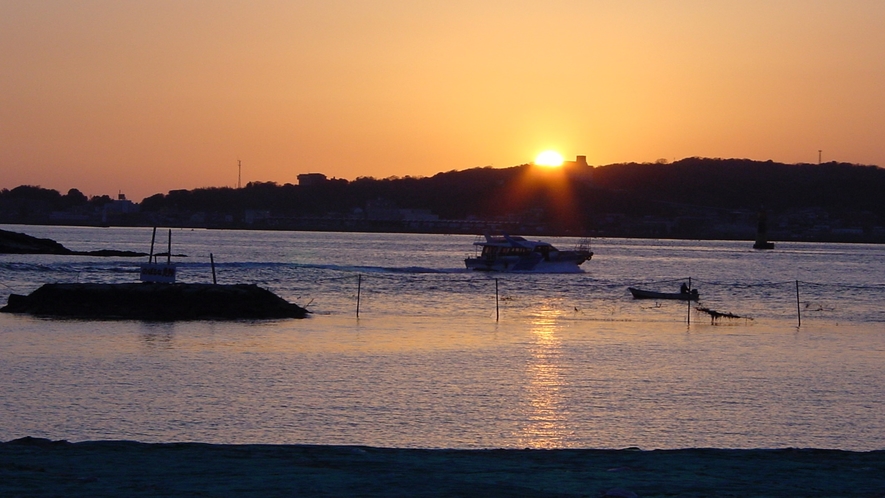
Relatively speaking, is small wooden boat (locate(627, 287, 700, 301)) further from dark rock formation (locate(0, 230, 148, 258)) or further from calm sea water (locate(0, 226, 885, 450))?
dark rock formation (locate(0, 230, 148, 258))

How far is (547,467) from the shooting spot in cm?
1021

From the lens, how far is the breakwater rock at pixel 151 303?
35.6m

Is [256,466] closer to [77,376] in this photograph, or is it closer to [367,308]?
[77,376]

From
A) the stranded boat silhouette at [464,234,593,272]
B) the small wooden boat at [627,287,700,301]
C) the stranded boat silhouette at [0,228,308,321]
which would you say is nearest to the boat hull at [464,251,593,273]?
the stranded boat silhouette at [464,234,593,272]

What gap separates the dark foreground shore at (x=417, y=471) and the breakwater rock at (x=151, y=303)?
25026 millimetres

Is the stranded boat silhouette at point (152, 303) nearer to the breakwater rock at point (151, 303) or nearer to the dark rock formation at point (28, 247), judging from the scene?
the breakwater rock at point (151, 303)

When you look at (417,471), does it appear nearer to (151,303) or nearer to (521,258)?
(151,303)

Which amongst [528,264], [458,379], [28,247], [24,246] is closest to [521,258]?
[528,264]

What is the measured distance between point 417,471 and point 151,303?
28171 mm

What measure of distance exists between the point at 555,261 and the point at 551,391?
64172 millimetres

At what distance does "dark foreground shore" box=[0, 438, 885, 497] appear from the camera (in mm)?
8836

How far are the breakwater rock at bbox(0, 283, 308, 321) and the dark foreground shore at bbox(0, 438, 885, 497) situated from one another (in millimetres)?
25026

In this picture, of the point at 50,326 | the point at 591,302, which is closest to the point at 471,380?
the point at 50,326

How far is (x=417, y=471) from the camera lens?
32.3 feet
